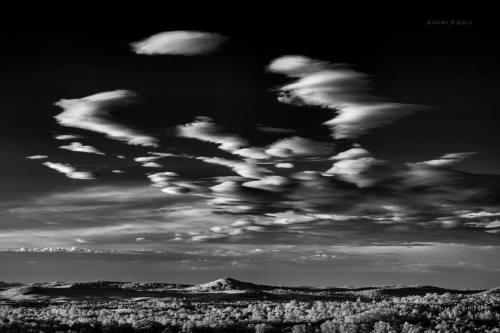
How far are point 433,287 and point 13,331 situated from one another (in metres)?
123

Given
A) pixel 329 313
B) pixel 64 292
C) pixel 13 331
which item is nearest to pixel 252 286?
pixel 64 292

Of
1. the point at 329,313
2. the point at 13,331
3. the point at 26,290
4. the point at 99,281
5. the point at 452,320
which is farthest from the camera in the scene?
the point at 99,281

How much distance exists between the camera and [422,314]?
96.5ft

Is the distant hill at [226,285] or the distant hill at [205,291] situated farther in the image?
the distant hill at [226,285]

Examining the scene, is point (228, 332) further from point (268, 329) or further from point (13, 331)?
point (13, 331)

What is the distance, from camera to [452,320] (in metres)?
27.7

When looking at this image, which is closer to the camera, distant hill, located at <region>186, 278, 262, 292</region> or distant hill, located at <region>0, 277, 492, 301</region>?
distant hill, located at <region>0, 277, 492, 301</region>

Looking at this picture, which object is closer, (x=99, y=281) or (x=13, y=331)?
(x=13, y=331)

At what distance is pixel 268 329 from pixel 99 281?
12998 cm

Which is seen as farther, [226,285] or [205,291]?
[226,285]

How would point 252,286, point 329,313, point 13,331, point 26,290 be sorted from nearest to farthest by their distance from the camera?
point 13,331 < point 329,313 < point 26,290 < point 252,286

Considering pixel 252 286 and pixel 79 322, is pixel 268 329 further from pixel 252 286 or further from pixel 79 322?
pixel 252 286

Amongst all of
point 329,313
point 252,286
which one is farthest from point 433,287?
point 329,313

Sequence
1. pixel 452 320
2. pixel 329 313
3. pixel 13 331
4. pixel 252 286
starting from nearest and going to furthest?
1. pixel 13 331
2. pixel 452 320
3. pixel 329 313
4. pixel 252 286
